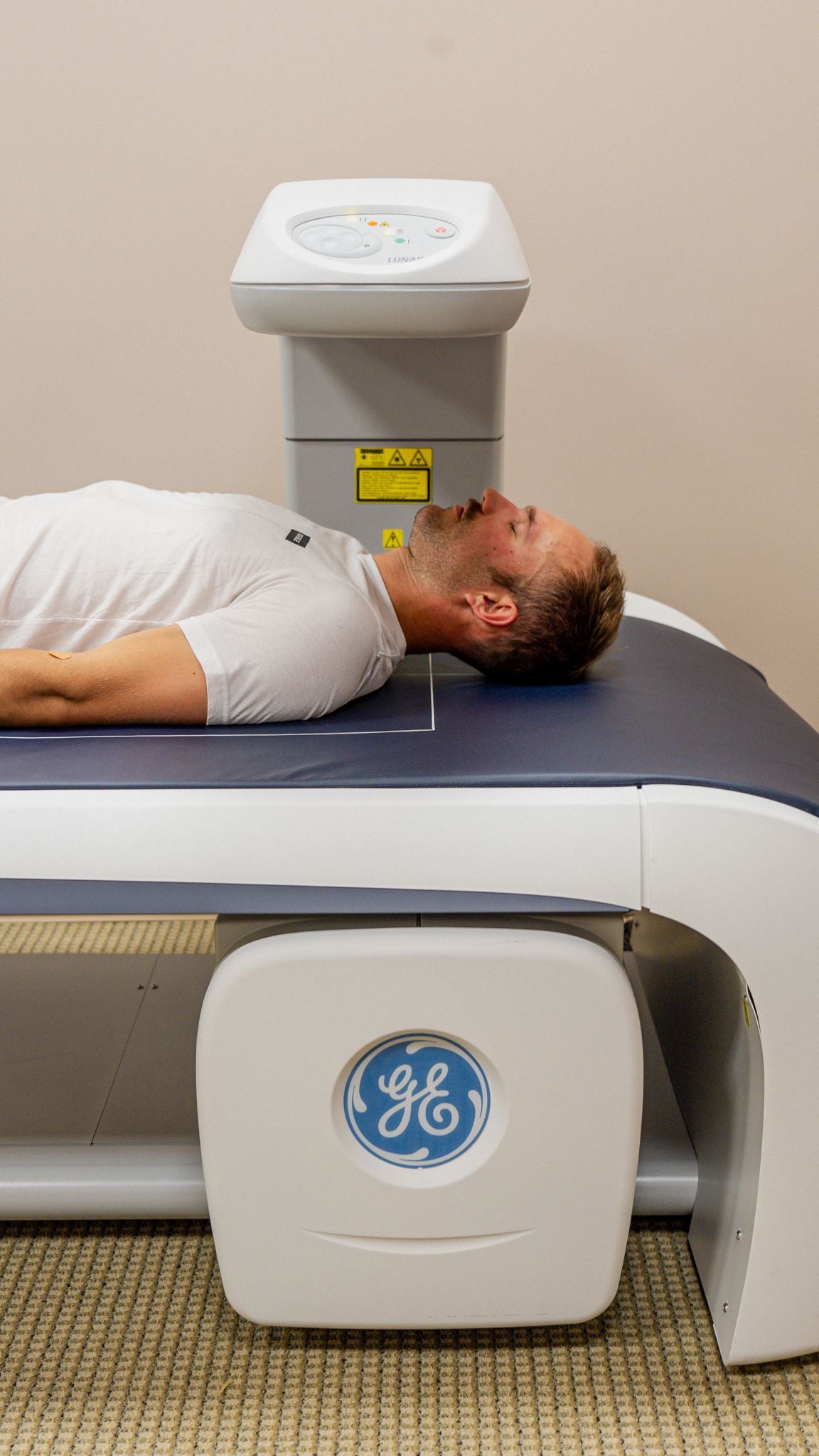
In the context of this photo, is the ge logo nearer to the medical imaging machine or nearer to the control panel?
the medical imaging machine

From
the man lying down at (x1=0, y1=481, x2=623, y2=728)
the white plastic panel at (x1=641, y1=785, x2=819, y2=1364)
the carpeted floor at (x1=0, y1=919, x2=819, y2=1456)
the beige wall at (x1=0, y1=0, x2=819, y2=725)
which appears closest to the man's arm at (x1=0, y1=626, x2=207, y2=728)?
the man lying down at (x1=0, y1=481, x2=623, y2=728)

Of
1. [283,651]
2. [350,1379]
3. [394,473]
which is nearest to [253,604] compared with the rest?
[283,651]

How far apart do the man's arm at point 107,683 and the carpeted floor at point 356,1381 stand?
72cm

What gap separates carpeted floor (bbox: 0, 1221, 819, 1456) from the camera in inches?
47.2

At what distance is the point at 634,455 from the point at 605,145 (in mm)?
584

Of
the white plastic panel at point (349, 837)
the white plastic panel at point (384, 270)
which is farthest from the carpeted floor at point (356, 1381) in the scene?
the white plastic panel at point (384, 270)

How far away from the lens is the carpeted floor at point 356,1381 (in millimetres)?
1199

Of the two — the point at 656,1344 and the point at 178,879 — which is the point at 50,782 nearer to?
the point at 178,879

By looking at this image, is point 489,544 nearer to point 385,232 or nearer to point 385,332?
point 385,332

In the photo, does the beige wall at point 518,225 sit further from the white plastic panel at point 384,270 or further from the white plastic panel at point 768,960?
the white plastic panel at point 768,960

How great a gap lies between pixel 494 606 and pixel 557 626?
9cm

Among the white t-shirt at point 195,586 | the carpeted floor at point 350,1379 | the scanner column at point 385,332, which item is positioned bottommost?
the carpeted floor at point 350,1379

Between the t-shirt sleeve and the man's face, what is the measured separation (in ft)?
0.58

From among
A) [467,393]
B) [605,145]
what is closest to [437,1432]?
[467,393]
